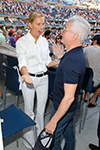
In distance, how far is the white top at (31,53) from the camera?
52.3 inches

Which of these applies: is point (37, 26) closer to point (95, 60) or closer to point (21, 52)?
Answer: point (21, 52)

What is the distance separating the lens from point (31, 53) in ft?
4.42

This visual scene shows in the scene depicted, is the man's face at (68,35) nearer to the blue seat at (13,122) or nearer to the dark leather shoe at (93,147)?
the blue seat at (13,122)

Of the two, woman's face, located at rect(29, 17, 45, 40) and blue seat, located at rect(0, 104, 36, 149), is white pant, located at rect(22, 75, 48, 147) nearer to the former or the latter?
blue seat, located at rect(0, 104, 36, 149)

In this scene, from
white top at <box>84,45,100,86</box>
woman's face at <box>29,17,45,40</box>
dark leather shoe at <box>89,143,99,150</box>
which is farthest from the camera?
white top at <box>84,45,100,86</box>

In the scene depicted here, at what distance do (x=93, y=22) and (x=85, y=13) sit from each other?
3.07 meters

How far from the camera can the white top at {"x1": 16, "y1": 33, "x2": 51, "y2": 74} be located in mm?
1329

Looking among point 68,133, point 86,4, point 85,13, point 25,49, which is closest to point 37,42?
point 25,49

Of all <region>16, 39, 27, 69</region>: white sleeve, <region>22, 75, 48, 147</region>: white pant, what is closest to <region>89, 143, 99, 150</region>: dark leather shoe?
<region>22, 75, 48, 147</region>: white pant

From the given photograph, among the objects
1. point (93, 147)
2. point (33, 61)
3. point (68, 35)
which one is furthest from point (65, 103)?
point (93, 147)

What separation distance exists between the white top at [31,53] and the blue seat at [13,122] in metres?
0.45

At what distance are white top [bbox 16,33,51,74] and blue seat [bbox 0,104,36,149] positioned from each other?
0.45 metres

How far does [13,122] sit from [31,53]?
0.67 metres

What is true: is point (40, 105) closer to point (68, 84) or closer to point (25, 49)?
point (25, 49)
